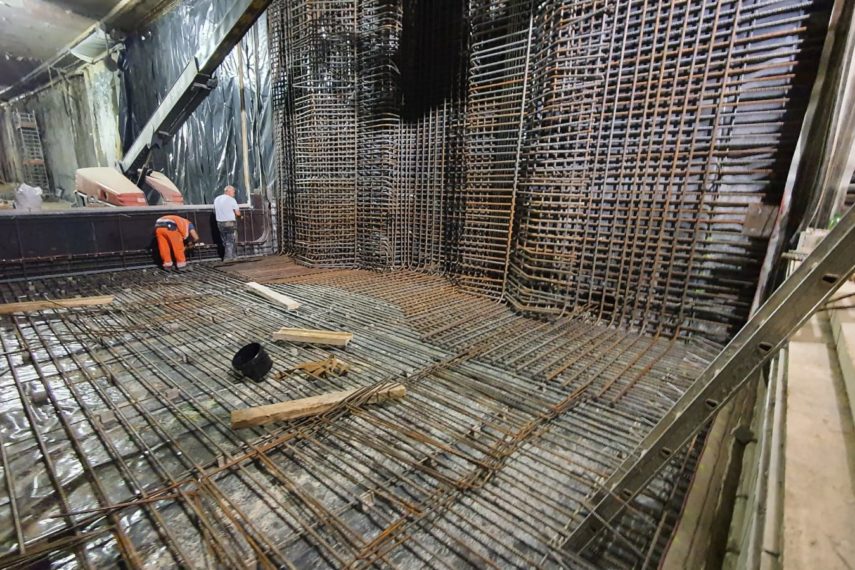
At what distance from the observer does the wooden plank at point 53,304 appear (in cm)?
482

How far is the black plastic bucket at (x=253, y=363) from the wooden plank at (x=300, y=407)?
0.55 metres

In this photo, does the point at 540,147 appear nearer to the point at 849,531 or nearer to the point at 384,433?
the point at 384,433

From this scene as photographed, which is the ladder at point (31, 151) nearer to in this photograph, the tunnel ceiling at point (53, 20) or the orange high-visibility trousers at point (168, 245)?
the tunnel ceiling at point (53, 20)

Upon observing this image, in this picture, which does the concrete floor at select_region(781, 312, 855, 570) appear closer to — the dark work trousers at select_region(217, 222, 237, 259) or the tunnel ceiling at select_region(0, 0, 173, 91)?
the dark work trousers at select_region(217, 222, 237, 259)

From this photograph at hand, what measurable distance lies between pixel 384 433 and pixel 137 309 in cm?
447

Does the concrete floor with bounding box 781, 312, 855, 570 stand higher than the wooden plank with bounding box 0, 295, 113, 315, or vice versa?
the concrete floor with bounding box 781, 312, 855, 570

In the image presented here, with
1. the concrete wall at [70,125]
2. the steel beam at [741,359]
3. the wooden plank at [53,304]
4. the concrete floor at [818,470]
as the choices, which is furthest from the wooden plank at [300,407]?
the concrete wall at [70,125]

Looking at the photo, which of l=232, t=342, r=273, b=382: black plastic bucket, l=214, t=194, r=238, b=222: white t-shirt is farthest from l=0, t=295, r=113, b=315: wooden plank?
l=232, t=342, r=273, b=382: black plastic bucket

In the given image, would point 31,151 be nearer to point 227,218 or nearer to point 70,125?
point 70,125

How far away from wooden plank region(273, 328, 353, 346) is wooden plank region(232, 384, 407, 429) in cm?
105

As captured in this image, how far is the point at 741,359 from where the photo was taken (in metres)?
1.40

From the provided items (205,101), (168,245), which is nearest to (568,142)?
(168,245)

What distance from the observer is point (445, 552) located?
1.90 metres

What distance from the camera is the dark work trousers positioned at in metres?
8.50
